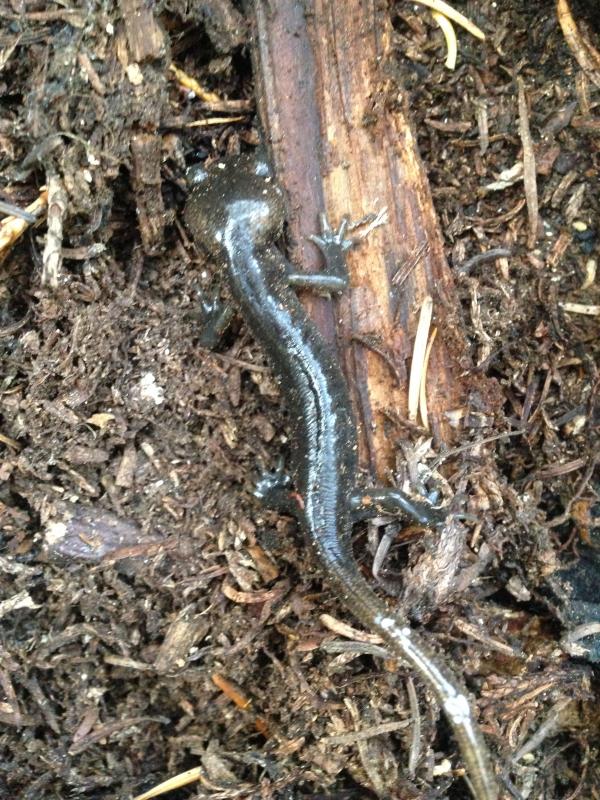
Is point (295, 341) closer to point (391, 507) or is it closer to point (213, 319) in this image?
point (213, 319)

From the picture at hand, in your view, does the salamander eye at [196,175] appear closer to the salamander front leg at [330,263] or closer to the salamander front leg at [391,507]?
the salamander front leg at [330,263]

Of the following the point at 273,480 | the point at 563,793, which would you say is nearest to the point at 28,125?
the point at 273,480

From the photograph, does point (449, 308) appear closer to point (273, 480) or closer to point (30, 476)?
point (273, 480)

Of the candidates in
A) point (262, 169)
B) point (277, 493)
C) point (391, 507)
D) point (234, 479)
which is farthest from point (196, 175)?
point (391, 507)

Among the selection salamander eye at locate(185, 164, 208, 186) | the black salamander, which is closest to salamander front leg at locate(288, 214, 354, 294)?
the black salamander

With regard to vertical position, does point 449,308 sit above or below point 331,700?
above

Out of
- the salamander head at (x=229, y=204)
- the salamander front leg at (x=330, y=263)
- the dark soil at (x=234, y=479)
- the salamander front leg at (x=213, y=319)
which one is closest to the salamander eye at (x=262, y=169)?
the salamander head at (x=229, y=204)
